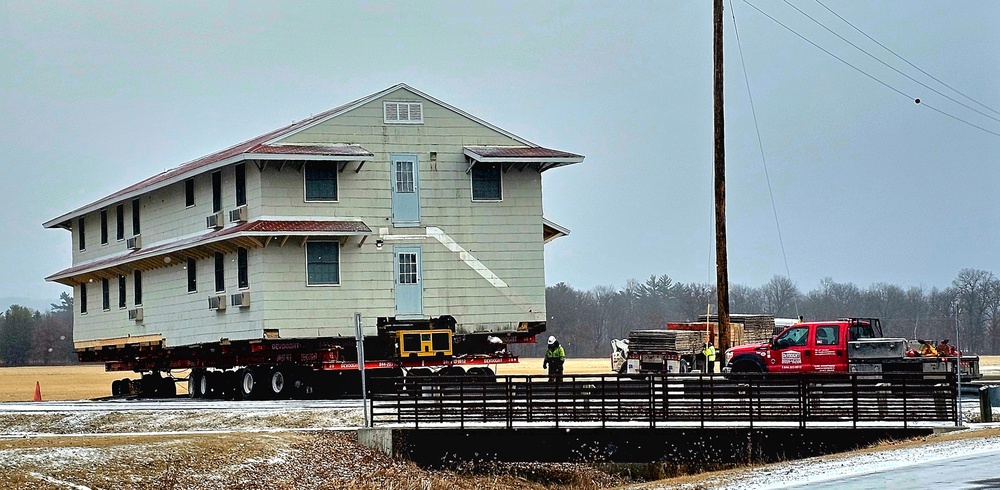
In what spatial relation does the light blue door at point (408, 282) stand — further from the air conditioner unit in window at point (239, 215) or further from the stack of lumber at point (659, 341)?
the stack of lumber at point (659, 341)

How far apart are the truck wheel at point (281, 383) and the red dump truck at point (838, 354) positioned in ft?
40.5

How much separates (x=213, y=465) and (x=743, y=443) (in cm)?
966

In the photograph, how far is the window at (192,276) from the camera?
4466cm

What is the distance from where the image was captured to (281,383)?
40062mm

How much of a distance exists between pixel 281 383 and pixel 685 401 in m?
15.6

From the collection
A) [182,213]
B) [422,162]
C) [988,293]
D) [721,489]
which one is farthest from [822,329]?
[988,293]

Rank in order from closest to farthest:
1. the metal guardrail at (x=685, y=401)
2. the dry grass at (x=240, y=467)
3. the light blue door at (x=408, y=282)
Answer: the dry grass at (x=240, y=467) < the metal guardrail at (x=685, y=401) < the light blue door at (x=408, y=282)

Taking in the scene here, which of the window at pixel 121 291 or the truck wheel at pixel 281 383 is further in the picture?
the window at pixel 121 291

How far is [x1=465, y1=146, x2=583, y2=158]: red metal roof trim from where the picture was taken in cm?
4128

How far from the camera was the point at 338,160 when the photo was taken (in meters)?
39.6

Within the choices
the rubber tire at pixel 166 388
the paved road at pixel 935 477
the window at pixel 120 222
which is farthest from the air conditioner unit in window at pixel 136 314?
the paved road at pixel 935 477

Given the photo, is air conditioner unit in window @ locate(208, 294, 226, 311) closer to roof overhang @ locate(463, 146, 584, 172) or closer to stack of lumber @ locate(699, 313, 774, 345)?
roof overhang @ locate(463, 146, 584, 172)

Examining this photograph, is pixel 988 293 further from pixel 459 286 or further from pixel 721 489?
pixel 721 489

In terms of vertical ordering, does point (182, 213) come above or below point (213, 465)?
above
